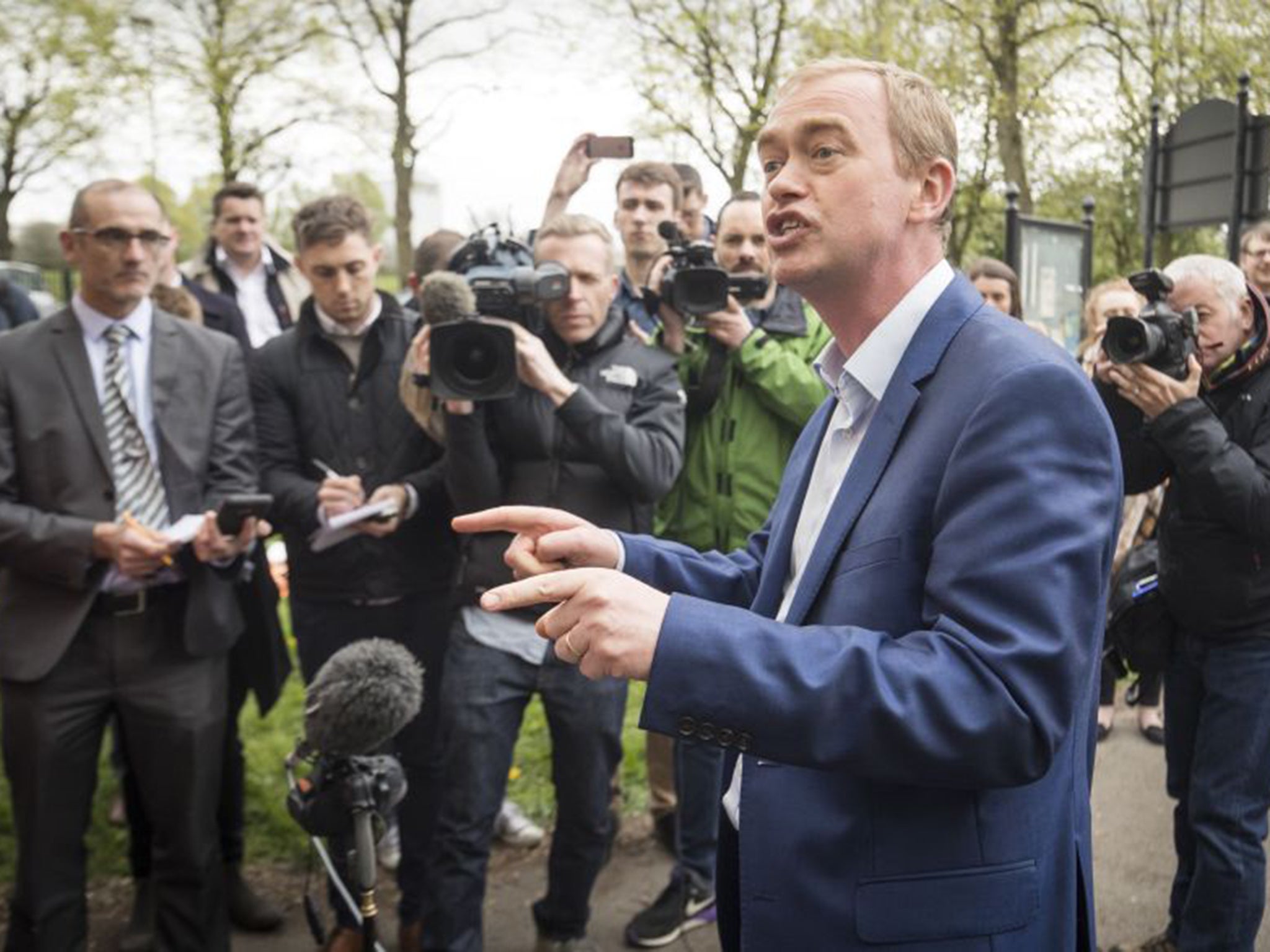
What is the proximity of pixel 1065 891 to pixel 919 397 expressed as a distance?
76 cm

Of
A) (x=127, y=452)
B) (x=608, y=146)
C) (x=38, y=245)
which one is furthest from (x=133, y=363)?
(x=38, y=245)

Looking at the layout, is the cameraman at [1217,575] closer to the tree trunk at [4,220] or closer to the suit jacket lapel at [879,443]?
the suit jacket lapel at [879,443]

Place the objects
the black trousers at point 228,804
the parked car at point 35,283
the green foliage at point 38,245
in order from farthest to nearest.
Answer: the green foliage at point 38,245
the parked car at point 35,283
the black trousers at point 228,804

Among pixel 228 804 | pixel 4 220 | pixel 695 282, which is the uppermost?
pixel 4 220

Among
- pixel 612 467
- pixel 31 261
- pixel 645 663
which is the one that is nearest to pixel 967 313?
pixel 645 663

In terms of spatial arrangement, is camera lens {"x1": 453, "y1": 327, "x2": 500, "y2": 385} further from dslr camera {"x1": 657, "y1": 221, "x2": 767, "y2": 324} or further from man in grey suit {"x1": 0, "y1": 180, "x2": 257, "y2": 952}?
man in grey suit {"x1": 0, "y1": 180, "x2": 257, "y2": 952}

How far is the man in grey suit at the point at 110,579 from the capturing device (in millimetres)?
3254

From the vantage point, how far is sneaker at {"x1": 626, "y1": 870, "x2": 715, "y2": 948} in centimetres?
384

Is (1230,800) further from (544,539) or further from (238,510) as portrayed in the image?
(238,510)

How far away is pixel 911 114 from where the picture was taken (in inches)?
68.4

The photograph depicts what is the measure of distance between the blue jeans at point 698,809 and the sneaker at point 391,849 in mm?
1151

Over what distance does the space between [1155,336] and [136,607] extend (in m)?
2.99

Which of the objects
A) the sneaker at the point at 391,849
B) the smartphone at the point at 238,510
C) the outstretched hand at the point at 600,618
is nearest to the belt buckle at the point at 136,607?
the smartphone at the point at 238,510

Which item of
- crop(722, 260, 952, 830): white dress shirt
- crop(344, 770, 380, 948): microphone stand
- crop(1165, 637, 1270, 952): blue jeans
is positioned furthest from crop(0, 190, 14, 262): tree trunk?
crop(722, 260, 952, 830): white dress shirt
